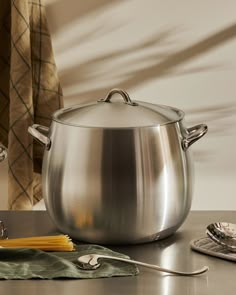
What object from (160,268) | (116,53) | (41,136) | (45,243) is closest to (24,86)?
(116,53)

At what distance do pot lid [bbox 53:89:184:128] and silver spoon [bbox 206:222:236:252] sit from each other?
18 centimetres

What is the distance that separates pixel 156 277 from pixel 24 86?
0.81 m

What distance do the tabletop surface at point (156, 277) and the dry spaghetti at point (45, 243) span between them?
3.1 inches

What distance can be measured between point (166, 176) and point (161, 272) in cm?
15

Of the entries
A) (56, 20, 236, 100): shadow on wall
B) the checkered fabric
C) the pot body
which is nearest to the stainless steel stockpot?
the pot body

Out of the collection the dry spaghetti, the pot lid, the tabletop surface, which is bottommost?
the tabletop surface

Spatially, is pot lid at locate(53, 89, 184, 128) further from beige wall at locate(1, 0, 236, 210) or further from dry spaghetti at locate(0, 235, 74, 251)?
beige wall at locate(1, 0, 236, 210)

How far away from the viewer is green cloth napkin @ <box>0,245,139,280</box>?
110 cm

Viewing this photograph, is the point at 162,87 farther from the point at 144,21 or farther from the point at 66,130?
the point at 66,130

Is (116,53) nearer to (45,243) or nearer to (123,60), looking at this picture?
(123,60)

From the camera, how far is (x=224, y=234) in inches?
48.1

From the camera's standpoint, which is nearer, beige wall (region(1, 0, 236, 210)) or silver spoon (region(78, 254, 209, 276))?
silver spoon (region(78, 254, 209, 276))

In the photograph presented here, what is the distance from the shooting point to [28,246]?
1.20 meters

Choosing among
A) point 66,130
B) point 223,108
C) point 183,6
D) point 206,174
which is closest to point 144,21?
point 183,6
